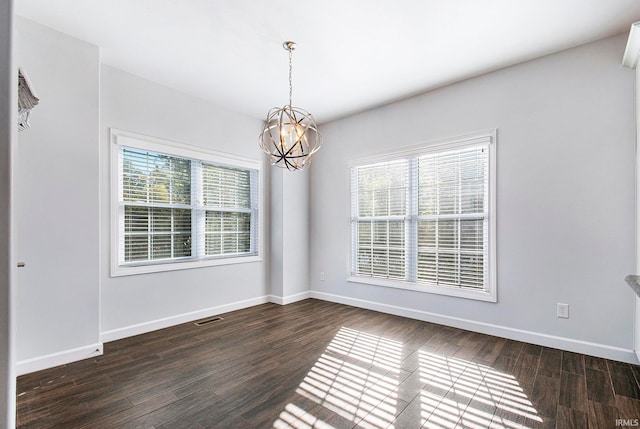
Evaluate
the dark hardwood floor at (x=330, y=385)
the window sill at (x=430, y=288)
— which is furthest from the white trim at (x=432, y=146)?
the dark hardwood floor at (x=330, y=385)

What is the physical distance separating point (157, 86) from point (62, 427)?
10.7ft

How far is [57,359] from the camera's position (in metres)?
2.63

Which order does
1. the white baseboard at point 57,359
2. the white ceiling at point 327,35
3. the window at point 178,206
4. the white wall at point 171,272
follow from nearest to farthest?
the white ceiling at point 327,35
the white baseboard at point 57,359
the white wall at point 171,272
the window at point 178,206

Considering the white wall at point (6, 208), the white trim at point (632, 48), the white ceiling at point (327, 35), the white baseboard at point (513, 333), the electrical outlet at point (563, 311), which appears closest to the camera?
the white wall at point (6, 208)

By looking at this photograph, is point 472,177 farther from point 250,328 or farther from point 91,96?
point 91,96

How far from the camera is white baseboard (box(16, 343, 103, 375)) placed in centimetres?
247

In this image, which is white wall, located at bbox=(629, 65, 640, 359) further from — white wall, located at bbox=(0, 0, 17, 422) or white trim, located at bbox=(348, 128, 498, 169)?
white wall, located at bbox=(0, 0, 17, 422)

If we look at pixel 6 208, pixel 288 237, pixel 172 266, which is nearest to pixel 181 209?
pixel 172 266

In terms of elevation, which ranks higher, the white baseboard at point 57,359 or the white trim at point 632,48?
the white trim at point 632,48

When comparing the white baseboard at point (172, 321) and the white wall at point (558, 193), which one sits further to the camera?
the white baseboard at point (172, 321)

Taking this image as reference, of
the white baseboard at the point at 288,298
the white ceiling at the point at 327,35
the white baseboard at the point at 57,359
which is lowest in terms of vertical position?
the white baseboard at the point at 288,298

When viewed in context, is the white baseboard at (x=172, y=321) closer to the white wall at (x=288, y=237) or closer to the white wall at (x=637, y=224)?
the white wall at (x=288, y=237)

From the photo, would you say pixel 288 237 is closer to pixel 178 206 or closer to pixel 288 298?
pixel 288 298

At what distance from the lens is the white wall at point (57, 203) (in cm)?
254
